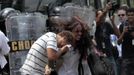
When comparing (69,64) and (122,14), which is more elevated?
(69,64)

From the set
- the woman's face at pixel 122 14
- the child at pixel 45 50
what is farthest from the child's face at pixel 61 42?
the woman's face at pixel 122 14

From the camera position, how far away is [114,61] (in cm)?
891

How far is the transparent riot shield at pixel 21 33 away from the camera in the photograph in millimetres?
8992

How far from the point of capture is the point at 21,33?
9.22 metres

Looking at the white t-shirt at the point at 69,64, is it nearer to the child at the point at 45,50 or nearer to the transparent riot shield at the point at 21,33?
the child at the point at 45,50

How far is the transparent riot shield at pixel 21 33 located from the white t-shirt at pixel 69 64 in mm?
3352

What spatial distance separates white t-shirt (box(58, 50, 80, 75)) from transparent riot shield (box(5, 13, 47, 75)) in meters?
3.35

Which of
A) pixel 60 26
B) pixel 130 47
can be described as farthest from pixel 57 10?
pixel 60 26

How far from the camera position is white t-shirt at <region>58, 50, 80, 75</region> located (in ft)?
18.4

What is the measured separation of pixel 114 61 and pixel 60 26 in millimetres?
3320

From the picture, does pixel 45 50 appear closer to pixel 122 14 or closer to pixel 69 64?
pixel 69 64

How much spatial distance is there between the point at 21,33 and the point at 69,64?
12.2ft

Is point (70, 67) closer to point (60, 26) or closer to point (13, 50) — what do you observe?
point (60, 26)

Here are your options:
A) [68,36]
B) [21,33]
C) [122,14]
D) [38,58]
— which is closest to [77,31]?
[68,36]
